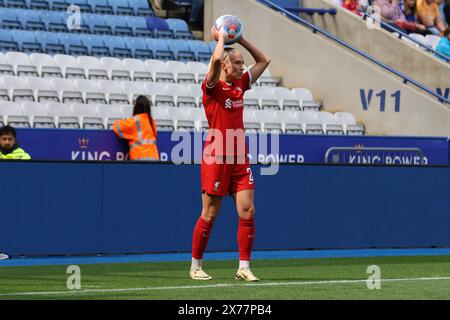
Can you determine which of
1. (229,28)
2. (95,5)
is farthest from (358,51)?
(229,28)

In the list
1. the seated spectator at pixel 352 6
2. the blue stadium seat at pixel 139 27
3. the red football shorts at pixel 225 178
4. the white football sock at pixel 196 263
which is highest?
the seated spectator at pixel 352 6

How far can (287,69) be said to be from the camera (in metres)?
21.7

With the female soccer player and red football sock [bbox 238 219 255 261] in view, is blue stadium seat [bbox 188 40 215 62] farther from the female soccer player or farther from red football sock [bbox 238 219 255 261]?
red football sock [bbox 238 219 255 261]

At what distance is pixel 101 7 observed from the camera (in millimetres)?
21562

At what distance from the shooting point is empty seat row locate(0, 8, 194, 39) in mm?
20219

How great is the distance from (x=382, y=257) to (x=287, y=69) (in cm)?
767

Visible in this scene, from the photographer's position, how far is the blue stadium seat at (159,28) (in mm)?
21719

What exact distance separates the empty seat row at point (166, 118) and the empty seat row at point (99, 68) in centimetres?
148

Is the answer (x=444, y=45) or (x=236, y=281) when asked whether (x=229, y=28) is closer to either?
(x=236, y=281)

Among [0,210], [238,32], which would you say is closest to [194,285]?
[238,32]

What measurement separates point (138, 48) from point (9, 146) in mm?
6991

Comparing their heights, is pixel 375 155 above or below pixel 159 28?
below

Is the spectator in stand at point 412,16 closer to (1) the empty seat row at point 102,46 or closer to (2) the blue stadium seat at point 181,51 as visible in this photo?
(1) the empty seat row at point 102,46

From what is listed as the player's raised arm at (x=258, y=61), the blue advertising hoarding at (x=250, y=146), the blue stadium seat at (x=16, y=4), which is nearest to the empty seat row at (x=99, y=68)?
the blue stadium seat at (x=16, y=4)
